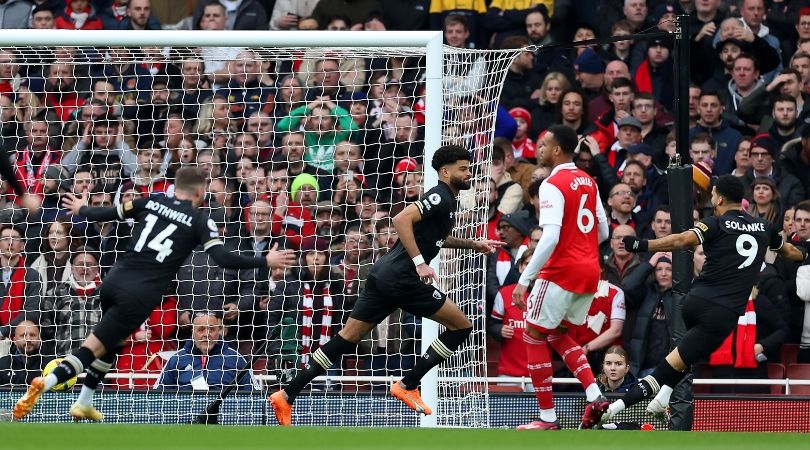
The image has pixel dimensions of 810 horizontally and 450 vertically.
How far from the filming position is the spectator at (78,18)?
17.6 meters

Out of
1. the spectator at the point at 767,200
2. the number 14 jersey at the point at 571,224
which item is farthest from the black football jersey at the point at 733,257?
the spectator at the point at 767,200

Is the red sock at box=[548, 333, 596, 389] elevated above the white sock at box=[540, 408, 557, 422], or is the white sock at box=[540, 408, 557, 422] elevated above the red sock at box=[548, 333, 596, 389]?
the red sock at box=[548, 333, 596, 389]

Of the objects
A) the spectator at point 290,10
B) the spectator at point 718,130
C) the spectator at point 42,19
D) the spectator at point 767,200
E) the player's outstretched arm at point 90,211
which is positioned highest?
the spectator at point 290,10

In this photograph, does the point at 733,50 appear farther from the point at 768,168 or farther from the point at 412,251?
the point at 412,251

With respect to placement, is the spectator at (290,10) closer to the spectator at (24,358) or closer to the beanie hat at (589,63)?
the beanie hat at (589,63)

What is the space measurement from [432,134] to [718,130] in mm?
3694

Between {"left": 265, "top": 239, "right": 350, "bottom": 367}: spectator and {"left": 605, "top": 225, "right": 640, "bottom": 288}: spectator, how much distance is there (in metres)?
2.52

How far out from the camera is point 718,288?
11.5 m

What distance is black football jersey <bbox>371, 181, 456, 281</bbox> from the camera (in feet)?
37.0

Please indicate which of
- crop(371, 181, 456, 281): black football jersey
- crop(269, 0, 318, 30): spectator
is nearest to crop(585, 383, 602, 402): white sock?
crop(371, 181, 456, 281): black football jersey

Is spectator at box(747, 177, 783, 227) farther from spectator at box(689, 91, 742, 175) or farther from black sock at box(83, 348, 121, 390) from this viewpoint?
→ black sock at box(83, 348, 121, 390)

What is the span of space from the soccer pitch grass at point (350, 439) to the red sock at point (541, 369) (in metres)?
1.45

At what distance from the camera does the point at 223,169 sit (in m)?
15.2

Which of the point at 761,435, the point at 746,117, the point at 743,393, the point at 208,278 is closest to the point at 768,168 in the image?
the point at 746,117
